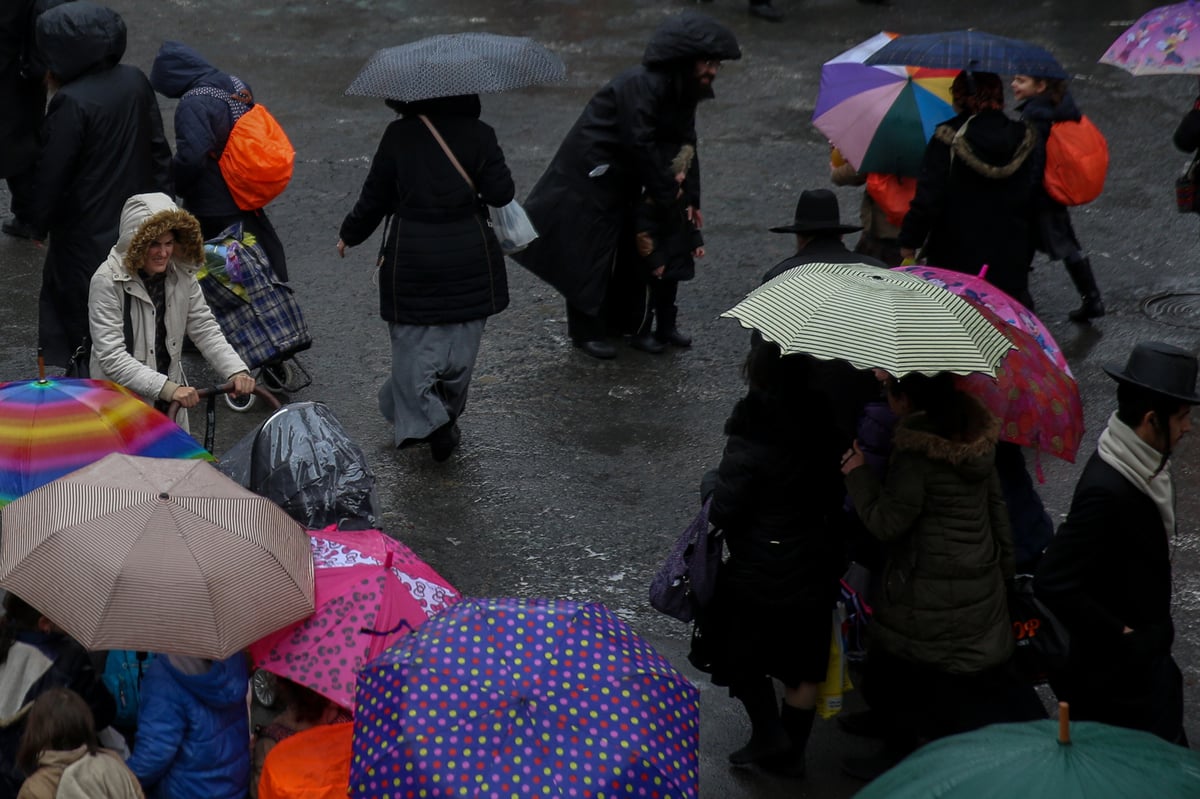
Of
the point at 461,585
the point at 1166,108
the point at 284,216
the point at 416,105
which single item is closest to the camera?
the point at 461,585

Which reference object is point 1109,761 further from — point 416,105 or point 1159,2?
point 1159,2

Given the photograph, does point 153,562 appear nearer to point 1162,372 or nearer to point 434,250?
point 1162,372

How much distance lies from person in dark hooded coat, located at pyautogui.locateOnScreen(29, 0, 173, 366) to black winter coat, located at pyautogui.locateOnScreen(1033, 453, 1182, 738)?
4.72m

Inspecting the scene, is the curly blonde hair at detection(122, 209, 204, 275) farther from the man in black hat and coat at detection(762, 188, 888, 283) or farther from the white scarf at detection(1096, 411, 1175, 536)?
the white scarf at detection(1096, 411, 1175, 536)

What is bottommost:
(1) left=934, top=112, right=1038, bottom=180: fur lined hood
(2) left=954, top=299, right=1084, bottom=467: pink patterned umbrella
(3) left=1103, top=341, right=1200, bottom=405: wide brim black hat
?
(2) left=954, top=299, right=1084, bottom=467: pink patterned umbrella

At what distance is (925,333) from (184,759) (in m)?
2.38

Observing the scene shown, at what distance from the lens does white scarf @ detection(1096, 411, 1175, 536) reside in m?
4.20

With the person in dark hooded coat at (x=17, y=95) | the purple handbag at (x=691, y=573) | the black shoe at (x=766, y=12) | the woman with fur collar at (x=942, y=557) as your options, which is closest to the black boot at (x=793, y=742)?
the woman with fur collar at (x=942, y=557)

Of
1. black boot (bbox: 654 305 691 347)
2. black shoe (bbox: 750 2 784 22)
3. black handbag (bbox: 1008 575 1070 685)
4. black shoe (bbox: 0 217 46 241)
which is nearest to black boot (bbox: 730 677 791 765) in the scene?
black handbag (bbox: 1008 575 1070 685)

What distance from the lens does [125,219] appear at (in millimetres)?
5816

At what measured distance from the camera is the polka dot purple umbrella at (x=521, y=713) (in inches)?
134

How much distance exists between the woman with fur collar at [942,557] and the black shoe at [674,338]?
3823 mm

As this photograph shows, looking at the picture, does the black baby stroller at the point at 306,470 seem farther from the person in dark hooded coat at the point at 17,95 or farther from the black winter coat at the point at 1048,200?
the person in dark hooded coat at the point at 17,95

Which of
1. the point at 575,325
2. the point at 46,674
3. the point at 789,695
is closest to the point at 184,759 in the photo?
the point at 46,674
